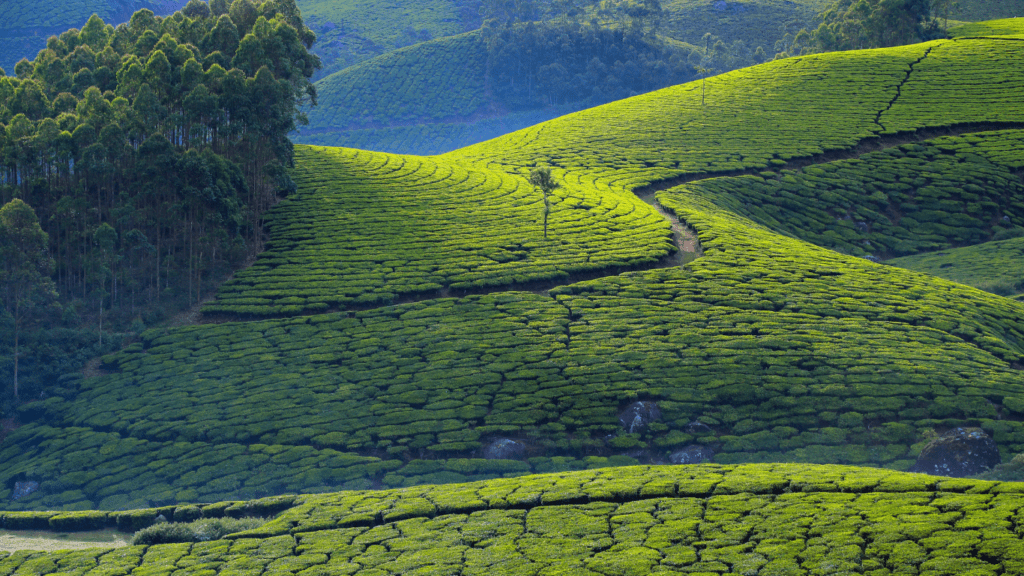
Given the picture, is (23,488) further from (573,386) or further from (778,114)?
(778,114)

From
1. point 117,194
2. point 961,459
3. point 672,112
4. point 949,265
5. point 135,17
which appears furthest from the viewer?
point 672,112

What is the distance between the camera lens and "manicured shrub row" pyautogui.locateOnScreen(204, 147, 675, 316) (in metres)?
47.2

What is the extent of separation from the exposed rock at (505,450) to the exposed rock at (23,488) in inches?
788

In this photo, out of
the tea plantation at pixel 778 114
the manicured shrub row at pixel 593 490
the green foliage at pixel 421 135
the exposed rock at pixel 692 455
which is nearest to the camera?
the manicured shrub row at pixel 593 490

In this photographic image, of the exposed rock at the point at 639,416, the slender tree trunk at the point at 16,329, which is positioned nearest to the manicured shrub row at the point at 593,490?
the exposed rock at the point at 639,416

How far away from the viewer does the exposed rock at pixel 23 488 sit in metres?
34.0

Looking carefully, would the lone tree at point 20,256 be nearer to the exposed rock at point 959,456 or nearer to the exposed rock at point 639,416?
the exposed rock at point 639,416

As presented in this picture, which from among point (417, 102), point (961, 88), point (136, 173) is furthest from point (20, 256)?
point (417, 102)

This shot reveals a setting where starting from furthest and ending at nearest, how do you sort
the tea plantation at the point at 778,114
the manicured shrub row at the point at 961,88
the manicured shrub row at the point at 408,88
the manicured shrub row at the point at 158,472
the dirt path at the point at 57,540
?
1. the manicured shrub row at the point at 408,88
2. the manicured shrub row at the point at 961,88
3. the tea plantation at the point at 778,114
4. the manicured shrub row at the point at 158,472
5. the dirt path at the point at 57,540

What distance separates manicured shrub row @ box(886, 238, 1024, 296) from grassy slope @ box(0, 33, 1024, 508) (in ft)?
20.6

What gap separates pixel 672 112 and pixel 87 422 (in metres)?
66.1

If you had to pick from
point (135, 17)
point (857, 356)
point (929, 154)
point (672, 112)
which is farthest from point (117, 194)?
point (929, 154)

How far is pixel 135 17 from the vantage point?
6003cm

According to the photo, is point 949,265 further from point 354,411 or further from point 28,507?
point 28,507
